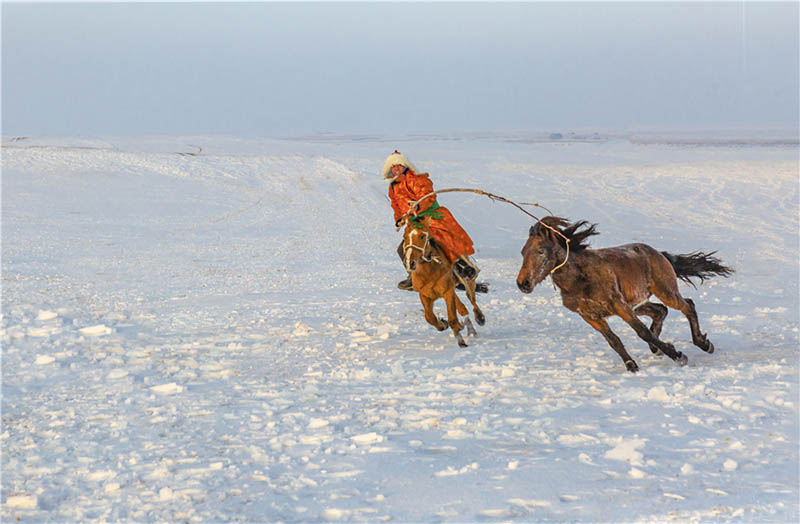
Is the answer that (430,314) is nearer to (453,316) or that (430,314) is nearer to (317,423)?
(453,316)

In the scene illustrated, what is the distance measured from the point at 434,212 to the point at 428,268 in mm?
763

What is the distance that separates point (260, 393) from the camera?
744 centimetres

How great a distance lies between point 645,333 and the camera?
25.7 feet

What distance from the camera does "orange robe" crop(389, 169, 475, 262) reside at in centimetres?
952


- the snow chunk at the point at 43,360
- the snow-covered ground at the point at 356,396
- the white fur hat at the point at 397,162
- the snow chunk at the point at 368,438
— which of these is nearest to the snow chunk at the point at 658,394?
the snow-covered ground at the point at 356,396

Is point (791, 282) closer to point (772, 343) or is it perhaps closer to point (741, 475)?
point (772, 343)

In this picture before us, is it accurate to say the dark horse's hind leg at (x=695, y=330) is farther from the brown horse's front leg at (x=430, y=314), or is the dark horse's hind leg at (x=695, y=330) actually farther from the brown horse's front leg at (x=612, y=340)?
the brown horse's front leg at (x=430, y=314)

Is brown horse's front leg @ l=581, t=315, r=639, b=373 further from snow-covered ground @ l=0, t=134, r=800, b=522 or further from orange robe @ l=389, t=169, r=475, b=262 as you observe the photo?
orange robe @ l=389, t=169, r=475, b=262

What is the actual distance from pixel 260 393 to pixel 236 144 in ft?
171

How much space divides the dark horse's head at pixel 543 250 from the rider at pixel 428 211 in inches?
70.9

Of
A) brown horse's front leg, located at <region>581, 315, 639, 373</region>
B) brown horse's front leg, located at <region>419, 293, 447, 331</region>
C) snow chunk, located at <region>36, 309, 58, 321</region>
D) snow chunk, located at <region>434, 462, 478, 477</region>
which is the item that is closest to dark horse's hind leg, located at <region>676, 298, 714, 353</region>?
brown horse's front leg, located at <region>581, 315, 639, 373</region>

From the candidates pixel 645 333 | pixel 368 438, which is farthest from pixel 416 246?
pixel 368 438

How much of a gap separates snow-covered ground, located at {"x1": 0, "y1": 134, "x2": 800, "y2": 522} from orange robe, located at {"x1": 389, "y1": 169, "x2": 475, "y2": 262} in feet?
3.75

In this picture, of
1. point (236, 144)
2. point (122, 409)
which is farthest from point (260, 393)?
point (236, 144)
